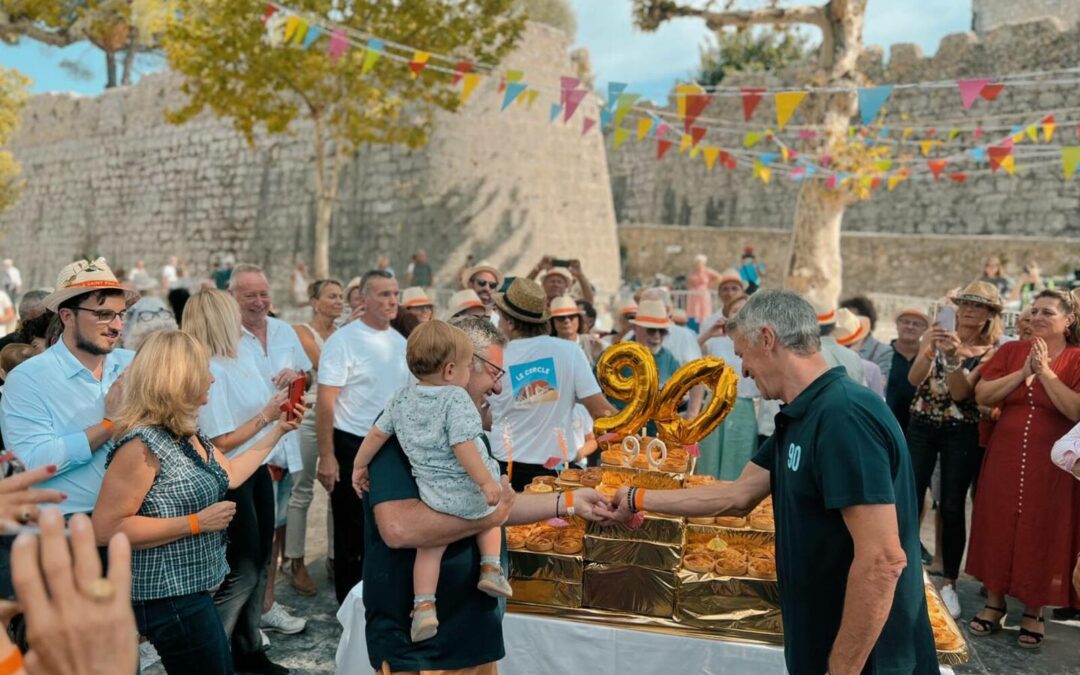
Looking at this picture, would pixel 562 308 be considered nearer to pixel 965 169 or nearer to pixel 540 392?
pixel 540 392

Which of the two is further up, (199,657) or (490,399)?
(490,399)

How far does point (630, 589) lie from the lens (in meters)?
3.03

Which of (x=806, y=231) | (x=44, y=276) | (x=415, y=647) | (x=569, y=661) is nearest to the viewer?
(x=415, y=647)

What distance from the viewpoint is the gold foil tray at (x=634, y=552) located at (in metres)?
2.98

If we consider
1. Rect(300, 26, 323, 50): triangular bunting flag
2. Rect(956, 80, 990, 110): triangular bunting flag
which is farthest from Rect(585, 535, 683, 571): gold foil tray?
Rect(300, 26, 323, 50): triangular bunting flag

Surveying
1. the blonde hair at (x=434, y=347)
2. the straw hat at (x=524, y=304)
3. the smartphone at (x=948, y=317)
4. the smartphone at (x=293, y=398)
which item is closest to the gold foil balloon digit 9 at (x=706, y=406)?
the blonde hair at (x=434, y=347)

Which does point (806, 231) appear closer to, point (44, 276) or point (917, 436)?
point (917, 436)

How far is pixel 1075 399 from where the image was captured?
167 inches

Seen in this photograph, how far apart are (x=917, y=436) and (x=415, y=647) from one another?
12.3 ft

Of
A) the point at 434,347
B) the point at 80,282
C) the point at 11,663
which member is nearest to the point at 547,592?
the point at 434,347

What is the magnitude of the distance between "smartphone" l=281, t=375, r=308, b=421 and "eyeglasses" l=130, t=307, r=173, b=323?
1711mm

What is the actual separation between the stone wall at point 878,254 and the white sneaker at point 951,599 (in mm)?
14952

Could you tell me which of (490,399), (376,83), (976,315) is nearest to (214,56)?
(376,83)

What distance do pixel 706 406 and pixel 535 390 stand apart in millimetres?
1154
